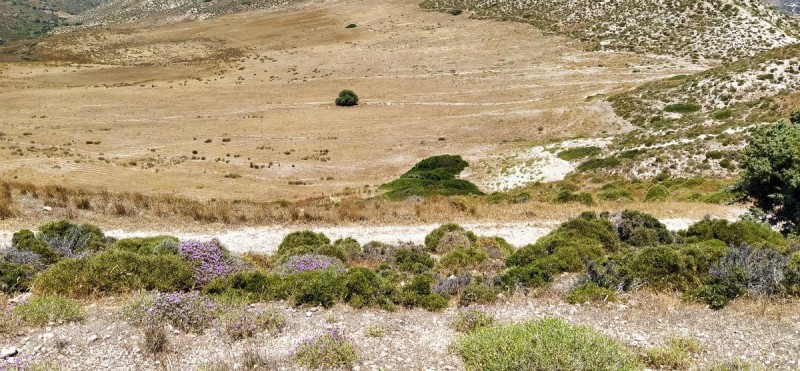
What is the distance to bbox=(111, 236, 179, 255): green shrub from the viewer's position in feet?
41.7

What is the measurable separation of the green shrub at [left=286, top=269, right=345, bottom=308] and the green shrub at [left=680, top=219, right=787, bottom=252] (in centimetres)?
1075

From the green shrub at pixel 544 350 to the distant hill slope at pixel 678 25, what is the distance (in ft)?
268

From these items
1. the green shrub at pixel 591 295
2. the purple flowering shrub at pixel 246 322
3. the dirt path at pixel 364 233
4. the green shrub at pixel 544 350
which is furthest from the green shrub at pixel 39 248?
the green shrub at pixel 591 295

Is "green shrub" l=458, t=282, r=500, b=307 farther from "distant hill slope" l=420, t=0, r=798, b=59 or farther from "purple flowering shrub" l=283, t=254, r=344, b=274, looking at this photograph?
"distant hill slope" l=420, t=0, r=798, b=59

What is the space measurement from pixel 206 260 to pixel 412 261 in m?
5.41

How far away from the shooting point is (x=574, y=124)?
5119 centimetres

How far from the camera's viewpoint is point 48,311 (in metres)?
8.44

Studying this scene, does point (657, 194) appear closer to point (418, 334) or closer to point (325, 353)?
point (418, 334)

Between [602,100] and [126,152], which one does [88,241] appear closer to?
A: [126,152]

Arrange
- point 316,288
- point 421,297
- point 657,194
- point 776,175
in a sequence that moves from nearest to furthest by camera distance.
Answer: point 316,288, point 421,297, point 776,175, point 657,194

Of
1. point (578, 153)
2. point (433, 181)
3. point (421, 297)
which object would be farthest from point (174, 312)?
point (578, 153)


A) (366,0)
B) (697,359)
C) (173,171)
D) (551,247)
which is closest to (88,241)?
(551,247)

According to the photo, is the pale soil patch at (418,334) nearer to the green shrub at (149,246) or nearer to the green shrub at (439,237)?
the green shrub at (149,246)

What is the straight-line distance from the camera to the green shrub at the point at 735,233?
1406 cm
